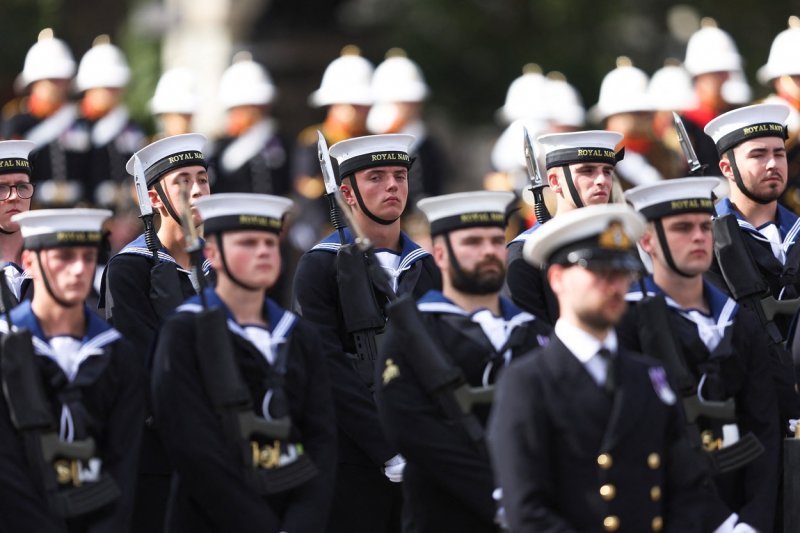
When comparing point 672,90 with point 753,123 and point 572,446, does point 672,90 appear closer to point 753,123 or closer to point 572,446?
point 753,123

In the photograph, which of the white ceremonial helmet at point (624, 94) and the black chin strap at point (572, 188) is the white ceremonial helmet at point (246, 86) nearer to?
the white ceremonial helmet at point (624, 94)

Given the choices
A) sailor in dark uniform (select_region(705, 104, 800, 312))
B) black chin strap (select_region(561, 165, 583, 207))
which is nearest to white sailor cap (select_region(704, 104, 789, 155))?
sailor in dark uniform (select_region(705, 104, 800, 312))

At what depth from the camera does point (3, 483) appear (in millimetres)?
9000

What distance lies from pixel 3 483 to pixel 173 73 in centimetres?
1091

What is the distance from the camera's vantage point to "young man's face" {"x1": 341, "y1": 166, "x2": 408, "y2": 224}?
11.0 m

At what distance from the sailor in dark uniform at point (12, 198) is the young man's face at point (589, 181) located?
2.83m

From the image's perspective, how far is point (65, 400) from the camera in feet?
30.0

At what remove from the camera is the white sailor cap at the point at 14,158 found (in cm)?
1123

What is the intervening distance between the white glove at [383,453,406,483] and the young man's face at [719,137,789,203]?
2545 millimetres

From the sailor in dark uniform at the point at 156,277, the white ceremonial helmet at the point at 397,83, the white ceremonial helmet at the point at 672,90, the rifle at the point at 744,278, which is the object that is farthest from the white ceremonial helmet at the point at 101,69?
the rifle at the point at 744,278

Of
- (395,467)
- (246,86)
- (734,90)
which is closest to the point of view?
(395,467)

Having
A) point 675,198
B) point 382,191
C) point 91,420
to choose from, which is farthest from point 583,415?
point 382,191

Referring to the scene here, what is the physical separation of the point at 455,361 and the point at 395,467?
132cm

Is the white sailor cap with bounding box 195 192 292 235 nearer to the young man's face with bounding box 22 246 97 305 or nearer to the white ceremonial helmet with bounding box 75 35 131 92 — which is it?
the young man's face with bounding box 22 246 97 305
